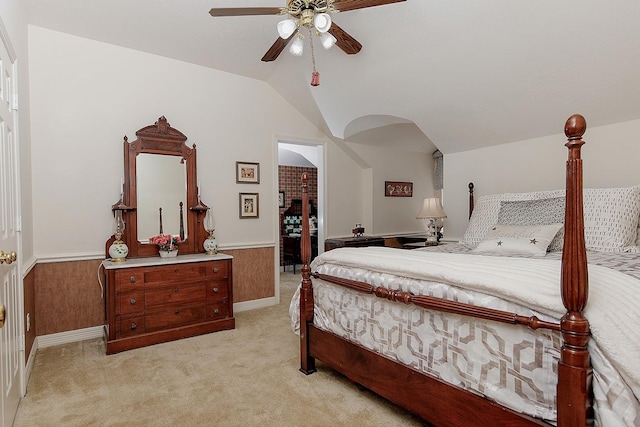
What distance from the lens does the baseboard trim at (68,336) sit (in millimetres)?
3025

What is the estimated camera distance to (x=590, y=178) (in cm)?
310

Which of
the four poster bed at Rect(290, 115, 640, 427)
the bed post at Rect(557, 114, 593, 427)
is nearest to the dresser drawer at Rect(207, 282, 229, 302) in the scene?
the four poster bed at Rect(290, 115, 640, 427)

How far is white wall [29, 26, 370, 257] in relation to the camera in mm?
3057

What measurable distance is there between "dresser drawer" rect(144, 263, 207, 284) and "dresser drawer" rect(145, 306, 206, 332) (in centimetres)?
27

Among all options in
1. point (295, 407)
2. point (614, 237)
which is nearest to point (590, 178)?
point (614, 237)

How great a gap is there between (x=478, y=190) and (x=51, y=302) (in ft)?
13.9

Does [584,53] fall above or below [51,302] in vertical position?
above

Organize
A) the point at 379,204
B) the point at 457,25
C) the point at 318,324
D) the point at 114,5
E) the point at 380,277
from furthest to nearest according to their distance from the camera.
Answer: the point at 379,204 < the point at 114,5 < the point at 457,25 < the point at 318,324 < the point at 380,277

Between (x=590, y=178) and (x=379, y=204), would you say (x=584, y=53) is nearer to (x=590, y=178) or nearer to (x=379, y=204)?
(x=590, y=178)

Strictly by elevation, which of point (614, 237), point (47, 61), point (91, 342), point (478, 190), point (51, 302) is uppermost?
point (47, 61)

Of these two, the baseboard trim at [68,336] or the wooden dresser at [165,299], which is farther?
the baseboard trim at [68,336]

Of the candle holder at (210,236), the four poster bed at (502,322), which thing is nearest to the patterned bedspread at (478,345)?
the four poster bed at (502,322)

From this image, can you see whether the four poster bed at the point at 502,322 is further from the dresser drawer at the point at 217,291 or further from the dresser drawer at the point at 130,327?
the dresser drawer at the point at 130,327

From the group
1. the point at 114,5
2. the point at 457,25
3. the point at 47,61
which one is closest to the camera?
the point at 457,25
